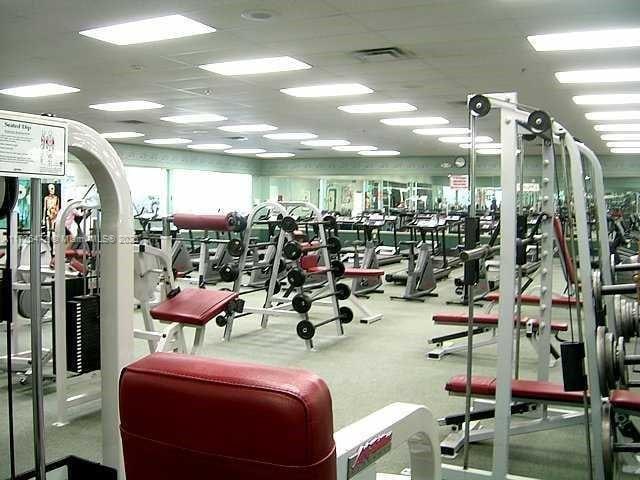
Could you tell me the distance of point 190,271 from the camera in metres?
9.71

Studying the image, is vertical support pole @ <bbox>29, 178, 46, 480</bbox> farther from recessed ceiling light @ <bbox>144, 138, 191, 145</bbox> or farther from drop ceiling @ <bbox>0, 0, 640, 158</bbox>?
recessed ceiling light @ <bbox>144, 138, 191, 145</bbox>

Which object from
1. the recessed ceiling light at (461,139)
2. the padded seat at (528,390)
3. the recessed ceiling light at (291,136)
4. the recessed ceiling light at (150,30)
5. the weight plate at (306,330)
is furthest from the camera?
the recessed ceiling light at (461,139)

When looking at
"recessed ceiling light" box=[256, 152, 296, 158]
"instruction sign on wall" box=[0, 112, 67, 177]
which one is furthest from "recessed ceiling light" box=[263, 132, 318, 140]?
"instruction sign on wall" box=[0, 112, 67, 177]

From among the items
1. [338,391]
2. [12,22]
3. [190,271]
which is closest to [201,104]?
[190,271]

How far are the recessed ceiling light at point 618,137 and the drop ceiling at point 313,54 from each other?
2.16 m

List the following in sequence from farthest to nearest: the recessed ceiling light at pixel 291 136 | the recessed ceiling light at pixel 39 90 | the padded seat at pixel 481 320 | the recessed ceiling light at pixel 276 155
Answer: the recessed ceiling light at pixel 276 155
the recessed ceiling light at pixel 291 136
the recessed ceiling light at pixel 39 90
the padded seat at pixel 481 320

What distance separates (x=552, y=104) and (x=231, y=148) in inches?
341

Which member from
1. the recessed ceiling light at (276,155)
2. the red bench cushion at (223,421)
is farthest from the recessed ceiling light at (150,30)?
the recessed ceiling light at (276,155)

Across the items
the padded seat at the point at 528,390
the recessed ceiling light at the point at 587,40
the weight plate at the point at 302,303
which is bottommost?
the padded seat at the point at 528,390

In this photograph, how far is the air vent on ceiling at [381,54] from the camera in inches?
220

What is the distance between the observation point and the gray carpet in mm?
3133

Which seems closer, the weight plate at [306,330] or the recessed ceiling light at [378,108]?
the weight plate at [306,330]

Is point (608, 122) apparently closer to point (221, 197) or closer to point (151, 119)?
point (151, 119)

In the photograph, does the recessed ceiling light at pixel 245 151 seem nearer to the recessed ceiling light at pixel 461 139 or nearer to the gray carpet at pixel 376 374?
the recessed ceiling light at pixel 461 139
